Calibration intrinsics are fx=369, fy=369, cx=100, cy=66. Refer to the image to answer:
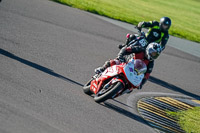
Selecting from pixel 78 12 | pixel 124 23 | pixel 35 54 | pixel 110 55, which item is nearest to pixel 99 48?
pixel 110 55

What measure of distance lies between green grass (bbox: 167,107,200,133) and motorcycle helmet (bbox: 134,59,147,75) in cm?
175

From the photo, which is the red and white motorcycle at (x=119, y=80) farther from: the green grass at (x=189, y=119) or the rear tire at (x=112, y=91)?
the green grass at (x=189, y=119)

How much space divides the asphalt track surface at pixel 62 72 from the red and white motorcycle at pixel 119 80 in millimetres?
287

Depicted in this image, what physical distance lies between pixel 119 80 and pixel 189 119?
2.59m

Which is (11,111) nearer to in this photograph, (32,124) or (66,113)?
(32,124)

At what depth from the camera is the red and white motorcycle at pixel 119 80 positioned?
761cm

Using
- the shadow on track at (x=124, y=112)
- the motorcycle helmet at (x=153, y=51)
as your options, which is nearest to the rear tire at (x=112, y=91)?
the shadow on track at (x=124, y=112)

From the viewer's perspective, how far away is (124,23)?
18.6 meters

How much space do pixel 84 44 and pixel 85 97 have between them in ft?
15.5

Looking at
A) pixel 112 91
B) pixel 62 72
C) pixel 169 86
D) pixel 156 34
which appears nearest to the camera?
pixel 112 91

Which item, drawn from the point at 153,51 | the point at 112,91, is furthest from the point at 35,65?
the point at 153,51

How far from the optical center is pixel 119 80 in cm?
764

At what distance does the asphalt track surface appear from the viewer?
20.5 ft

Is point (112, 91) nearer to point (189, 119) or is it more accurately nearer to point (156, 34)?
point (189, 119)
